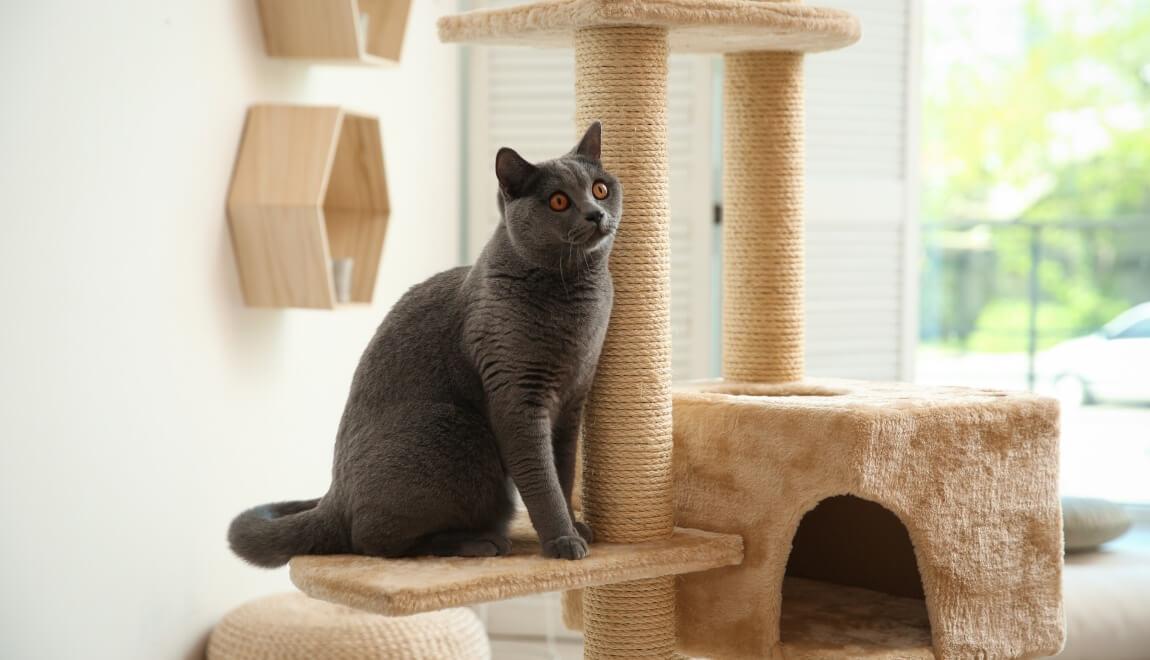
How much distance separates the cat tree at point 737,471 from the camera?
1.59 metres

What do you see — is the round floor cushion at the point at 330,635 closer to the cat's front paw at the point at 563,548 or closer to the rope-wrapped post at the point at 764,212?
the cat's front paw at the point at 563,548

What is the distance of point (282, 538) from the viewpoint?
1.52 meters

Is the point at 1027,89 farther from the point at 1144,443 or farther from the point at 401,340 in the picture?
the point at 401,340

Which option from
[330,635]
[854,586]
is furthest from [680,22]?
[330,635]

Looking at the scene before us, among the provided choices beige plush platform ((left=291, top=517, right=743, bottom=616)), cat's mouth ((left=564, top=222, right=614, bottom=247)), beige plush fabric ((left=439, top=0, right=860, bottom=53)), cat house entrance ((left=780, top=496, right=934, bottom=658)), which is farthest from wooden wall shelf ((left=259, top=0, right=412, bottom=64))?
cat house entrance ((left=780, top=496, right=934, bottom=658))

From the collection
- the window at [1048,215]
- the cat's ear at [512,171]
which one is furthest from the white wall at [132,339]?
the window at [1048,215]

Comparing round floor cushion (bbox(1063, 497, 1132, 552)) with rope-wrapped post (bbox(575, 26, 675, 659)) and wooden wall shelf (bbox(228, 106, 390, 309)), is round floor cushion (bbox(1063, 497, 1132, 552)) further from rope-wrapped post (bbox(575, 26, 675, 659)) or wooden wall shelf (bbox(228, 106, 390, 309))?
wooden wall shelf (bbox(228, 106, 390, 309))

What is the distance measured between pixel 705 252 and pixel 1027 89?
235 cm

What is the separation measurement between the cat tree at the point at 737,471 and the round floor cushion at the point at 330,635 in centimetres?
39

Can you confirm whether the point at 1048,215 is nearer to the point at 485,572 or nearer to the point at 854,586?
the point at 854,586

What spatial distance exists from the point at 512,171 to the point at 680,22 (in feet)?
1.17

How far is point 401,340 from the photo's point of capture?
155cm

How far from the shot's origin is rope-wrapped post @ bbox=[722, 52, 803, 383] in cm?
197

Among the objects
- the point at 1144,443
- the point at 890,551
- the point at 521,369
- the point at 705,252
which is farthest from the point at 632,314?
the point at 1144,443
